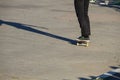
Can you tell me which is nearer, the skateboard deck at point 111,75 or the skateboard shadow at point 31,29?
the skateboard deck at point 111,75

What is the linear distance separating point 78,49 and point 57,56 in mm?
938

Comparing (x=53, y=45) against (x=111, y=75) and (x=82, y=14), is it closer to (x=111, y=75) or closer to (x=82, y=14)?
(x=82, y=14)

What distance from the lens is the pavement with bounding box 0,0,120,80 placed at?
950 cm

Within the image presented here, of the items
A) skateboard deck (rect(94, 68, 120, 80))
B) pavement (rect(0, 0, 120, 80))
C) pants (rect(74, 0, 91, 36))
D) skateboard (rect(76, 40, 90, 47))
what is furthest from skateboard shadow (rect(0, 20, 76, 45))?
skateboard deck (rect(94, 68, 120, 80))

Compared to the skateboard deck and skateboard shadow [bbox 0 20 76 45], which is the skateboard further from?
the skateboard deck

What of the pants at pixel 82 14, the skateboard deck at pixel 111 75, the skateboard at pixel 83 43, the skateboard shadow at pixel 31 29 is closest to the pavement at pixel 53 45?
the skateboard shadow at pixel 31 29

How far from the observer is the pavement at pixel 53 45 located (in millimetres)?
9500

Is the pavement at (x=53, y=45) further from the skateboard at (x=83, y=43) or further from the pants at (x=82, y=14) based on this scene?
the pants at (x=82, y=14)

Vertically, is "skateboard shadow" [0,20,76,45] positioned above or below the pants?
below

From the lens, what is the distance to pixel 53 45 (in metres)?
12.0

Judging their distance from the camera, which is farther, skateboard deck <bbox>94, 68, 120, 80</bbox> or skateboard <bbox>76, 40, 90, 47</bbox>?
skateboard <bbox>76, 40, 90, 47</bbox>

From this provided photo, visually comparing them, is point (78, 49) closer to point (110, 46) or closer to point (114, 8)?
point (110, 46)

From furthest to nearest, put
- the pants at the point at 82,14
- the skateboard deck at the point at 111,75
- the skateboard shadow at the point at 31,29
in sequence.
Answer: the skateboard shadow at the point at 31,29, the pants at the point at 82,14, the skateboard deck at the point at 111,75

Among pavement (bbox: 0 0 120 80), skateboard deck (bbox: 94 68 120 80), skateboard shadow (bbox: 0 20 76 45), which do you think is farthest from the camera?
skateboard shadow (bbox: 0 20 76 45)
